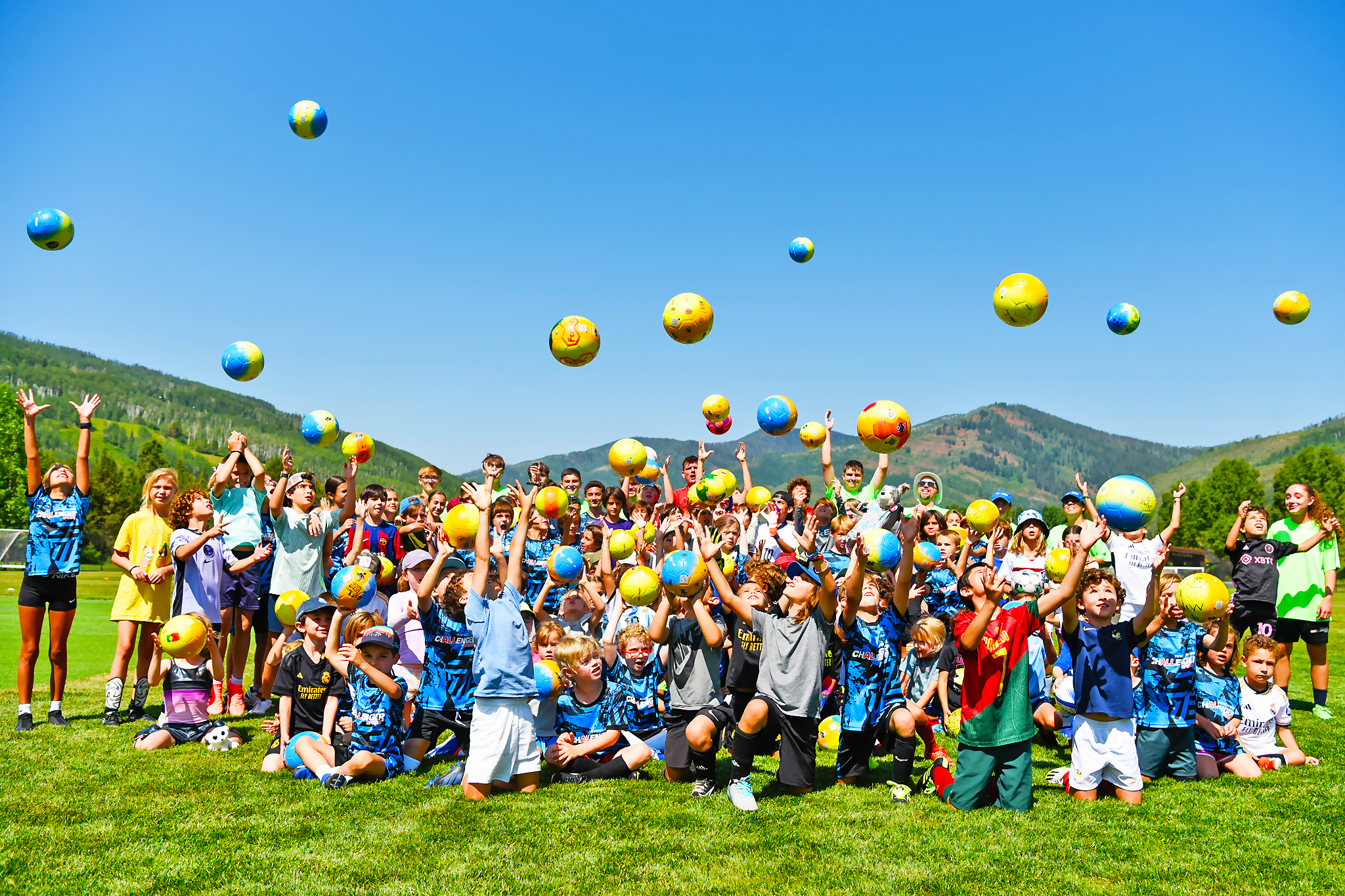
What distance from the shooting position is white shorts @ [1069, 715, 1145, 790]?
5637 mm

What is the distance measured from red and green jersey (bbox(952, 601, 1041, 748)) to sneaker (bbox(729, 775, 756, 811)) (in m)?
A: 1.43

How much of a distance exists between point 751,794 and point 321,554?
5.14 meters

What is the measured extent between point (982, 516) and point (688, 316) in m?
4.44

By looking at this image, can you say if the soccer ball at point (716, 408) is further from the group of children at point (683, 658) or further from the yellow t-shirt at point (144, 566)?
the yellow t-shirt at point (144, 566)

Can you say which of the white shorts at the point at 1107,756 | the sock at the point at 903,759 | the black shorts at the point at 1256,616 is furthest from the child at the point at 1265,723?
the sock at the point at 903,759

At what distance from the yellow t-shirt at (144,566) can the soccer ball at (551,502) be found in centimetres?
357

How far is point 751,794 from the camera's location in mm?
5543

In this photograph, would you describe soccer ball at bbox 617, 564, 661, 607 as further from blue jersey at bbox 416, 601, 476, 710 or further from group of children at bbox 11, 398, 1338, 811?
blue jersey at bbox 416, 601, 476, 710

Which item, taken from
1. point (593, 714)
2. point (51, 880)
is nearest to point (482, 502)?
point (593, 714)

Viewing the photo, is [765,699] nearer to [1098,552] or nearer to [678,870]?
[678,870]

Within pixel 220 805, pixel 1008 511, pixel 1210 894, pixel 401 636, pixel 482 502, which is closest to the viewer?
pixel 1210 894

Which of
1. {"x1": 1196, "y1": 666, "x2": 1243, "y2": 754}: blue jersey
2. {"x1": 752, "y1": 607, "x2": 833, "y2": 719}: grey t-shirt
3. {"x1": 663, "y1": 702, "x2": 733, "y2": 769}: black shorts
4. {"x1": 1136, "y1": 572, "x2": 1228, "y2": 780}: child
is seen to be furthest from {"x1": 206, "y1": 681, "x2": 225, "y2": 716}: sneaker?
{"x1": 1196, "y1": 666, "x2": 1243, "y2": 754}: blue jersey

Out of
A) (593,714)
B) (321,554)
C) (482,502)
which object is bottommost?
(593,714)

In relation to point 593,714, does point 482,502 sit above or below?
above
